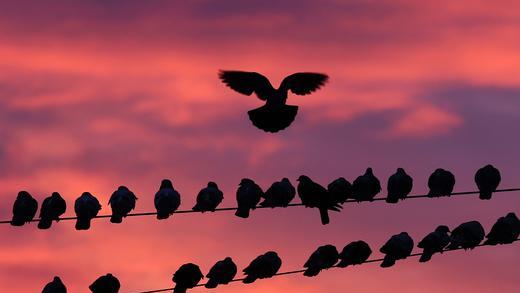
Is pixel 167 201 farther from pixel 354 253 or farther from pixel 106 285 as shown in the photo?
pixel 354 253

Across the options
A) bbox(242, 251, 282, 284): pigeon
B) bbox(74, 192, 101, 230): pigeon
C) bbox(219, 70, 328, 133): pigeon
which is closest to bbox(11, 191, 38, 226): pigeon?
bbox(74, 192, 101, 230): pigeon

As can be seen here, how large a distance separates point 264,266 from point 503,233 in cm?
538

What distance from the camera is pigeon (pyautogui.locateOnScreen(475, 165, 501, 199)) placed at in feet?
109

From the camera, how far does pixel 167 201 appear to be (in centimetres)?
3097

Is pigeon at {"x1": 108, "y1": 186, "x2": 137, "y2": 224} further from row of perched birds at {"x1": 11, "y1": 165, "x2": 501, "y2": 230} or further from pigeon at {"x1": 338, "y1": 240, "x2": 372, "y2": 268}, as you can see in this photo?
pigeon at {"x1": 338, "y1": 240, "x2": 372, "y2": 268}

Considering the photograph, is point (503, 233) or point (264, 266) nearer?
point (264, 266)

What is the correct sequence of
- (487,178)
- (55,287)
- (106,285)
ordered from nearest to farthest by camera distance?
(55,287)
(106,285)
(487,178)

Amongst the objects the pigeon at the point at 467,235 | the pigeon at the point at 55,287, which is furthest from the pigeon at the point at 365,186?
the pigeon at the point at 55,287

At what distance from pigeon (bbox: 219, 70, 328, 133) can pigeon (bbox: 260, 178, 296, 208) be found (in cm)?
342

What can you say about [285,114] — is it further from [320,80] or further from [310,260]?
[310,260]

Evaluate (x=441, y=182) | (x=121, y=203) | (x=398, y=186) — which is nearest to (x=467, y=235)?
(x=441, y=182)

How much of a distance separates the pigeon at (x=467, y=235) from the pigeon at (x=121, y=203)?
7214 mm

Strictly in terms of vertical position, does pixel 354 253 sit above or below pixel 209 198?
below

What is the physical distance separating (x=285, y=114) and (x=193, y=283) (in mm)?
6814
